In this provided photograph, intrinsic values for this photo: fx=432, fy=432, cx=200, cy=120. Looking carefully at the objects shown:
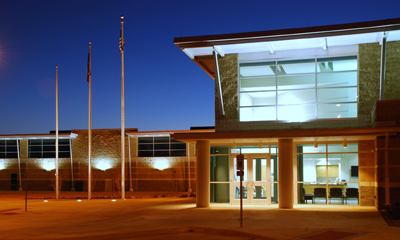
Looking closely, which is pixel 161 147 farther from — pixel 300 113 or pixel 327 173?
pixel 327 173

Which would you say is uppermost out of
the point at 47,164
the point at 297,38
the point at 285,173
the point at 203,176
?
the point at 297,38

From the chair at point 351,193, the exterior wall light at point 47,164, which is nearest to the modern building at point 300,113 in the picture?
the chair at point 351,193

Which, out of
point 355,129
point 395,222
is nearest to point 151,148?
point 355,129

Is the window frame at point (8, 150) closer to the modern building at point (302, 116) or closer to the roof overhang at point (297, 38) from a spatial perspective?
the modern building at point (302, 116)

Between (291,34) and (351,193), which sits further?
(351,193)

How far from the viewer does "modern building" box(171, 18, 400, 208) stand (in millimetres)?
19438

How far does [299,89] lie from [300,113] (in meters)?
1.17

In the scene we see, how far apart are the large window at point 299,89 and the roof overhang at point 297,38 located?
82 centimetres

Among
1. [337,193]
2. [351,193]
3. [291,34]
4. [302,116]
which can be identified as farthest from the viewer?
[302,116]

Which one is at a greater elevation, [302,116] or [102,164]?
[302,116]

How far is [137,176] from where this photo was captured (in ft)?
139

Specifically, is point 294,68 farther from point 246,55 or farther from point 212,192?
point 212,192

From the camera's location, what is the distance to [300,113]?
20922 mm

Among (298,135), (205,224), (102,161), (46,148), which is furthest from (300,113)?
(46,148)
